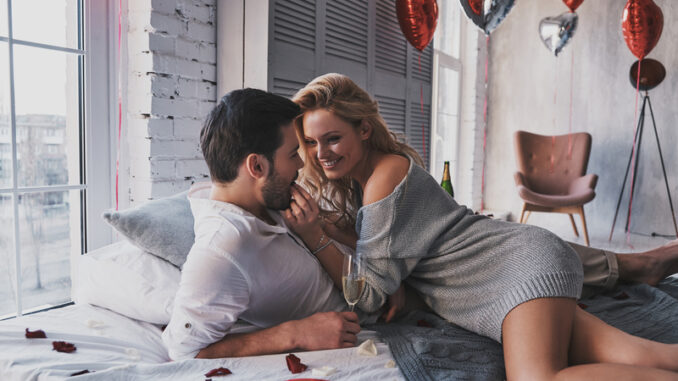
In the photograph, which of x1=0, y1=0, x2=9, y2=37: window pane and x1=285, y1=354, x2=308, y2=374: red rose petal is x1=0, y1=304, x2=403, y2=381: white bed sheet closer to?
x1=285, y1=354, x2=308, y2=374: red rose petal

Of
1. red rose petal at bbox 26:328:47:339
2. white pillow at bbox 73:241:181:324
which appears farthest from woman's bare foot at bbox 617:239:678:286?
red rose petal at bbox 26:328:47:339

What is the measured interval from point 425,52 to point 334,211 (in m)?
2.72

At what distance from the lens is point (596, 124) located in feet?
18.3

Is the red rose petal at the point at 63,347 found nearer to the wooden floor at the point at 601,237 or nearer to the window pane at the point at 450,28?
the wooden floor at the point at 601,237

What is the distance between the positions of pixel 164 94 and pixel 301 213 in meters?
1.11

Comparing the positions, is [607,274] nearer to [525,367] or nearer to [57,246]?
[525,367]

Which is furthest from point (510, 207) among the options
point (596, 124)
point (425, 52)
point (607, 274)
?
point (607, 274)

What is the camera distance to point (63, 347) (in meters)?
1.25

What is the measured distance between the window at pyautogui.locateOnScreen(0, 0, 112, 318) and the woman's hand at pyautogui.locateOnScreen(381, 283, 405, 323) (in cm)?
127

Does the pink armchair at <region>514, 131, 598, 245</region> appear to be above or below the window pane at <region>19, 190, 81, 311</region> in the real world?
Answer: above

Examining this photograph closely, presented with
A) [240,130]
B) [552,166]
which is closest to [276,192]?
[240,130]

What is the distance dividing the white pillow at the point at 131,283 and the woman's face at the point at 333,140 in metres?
0.60

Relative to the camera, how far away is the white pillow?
148cm

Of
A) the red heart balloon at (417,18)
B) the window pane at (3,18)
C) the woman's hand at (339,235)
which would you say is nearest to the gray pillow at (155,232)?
the woman's hand at (339,235)
